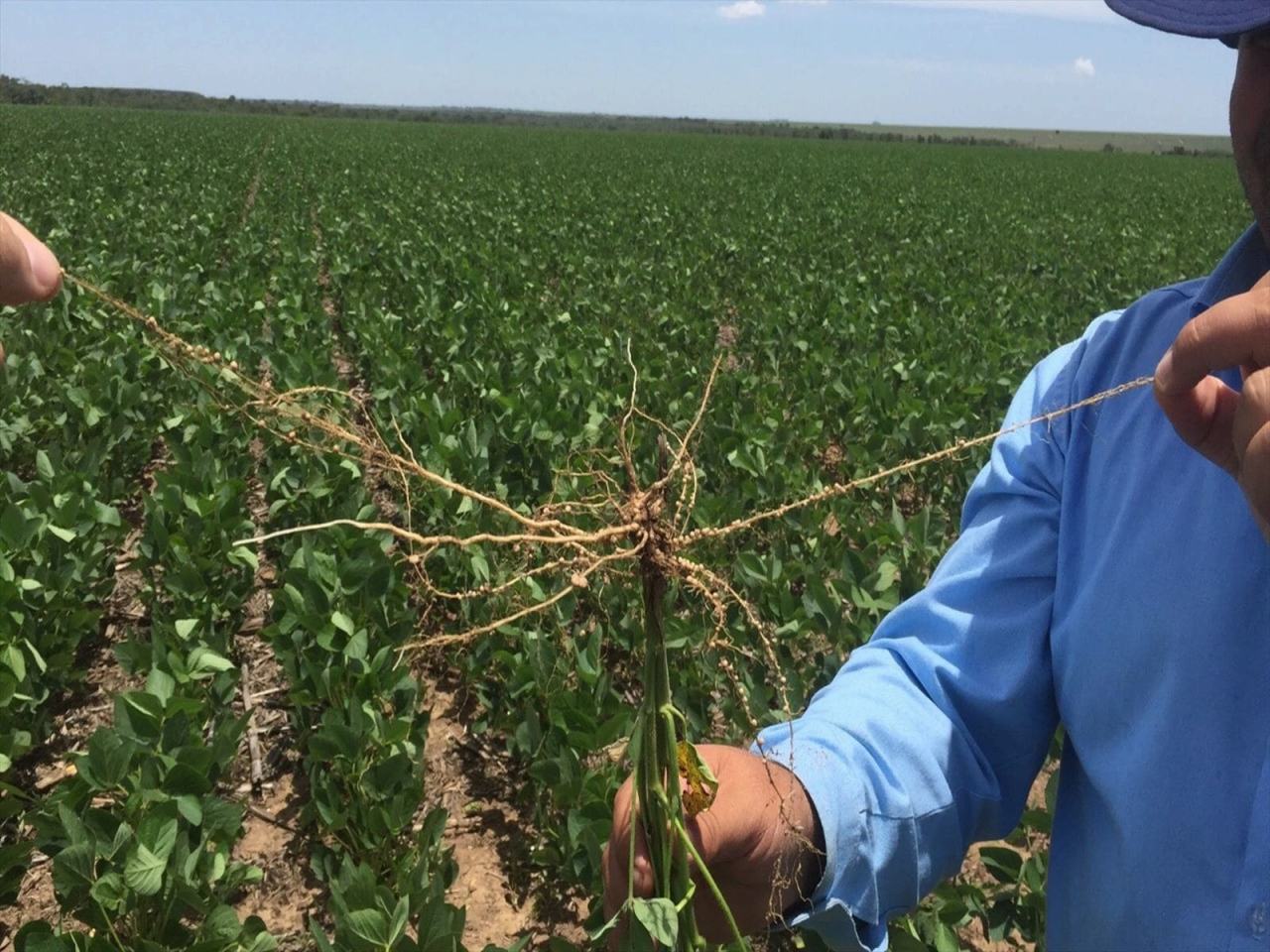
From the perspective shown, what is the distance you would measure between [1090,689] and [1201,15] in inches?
30.8

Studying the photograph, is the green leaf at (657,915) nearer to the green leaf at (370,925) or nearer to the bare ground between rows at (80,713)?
the green leaf at (370,925)

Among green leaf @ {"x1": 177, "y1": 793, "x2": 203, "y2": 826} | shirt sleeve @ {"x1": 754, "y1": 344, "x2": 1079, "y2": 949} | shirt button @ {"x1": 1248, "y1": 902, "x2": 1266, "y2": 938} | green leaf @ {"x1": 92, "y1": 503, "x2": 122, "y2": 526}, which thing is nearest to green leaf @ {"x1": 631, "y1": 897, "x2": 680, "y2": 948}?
shirt sleeve @ {"x1": 754, "y1": 344, "x2": 1079, "y2": 949}

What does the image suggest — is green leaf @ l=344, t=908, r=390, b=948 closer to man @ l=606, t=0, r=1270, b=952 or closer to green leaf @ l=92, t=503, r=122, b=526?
man @ l=606, t=0, r=1270, b=952

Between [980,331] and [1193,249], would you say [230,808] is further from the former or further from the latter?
[1193,249]

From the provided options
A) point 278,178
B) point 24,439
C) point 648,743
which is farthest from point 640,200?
point 648,743

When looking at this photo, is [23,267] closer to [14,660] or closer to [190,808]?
[190,808]

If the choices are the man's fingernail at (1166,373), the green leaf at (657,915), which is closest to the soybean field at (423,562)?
the green leaf at (657,915)

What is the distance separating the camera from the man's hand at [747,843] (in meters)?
1.17

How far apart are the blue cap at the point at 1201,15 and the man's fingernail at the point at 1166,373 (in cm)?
37

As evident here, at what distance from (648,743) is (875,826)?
1.50 ft

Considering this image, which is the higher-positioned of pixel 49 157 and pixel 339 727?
pixel 49 157

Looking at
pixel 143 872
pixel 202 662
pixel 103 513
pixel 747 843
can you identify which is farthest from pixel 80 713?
pixel 747 843

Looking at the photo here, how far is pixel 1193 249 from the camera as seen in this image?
15.4 meters

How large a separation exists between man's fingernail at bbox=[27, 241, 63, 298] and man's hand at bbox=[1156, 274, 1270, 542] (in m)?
1.22
